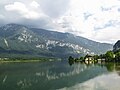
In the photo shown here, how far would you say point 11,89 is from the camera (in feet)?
210

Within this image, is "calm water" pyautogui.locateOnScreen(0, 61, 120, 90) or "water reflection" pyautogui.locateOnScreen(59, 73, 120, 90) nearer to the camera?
"water reflection" pyautogui.locateOnScreen(59, 73, 120, 90)

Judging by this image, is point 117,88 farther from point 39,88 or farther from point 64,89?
point 39,88

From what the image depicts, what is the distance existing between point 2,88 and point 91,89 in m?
24.5

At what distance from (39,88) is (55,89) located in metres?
6.41

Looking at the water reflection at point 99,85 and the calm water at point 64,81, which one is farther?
the calm water at point 64,81

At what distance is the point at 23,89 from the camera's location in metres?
65.2

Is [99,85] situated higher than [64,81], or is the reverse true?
[99,85]

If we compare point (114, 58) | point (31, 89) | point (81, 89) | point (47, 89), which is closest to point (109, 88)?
point (81, 89)

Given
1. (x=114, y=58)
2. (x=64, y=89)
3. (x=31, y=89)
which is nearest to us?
(x=64, y=89)

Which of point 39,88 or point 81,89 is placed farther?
point 39,88

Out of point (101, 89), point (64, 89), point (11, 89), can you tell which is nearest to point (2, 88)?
point (11, 89)

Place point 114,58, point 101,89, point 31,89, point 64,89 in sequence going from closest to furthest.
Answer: point 101,89 < point 64,89 < point 31,89 < point 114,58

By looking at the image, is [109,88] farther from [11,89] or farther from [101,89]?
[11,89]

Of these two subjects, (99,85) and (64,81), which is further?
(64,81)
